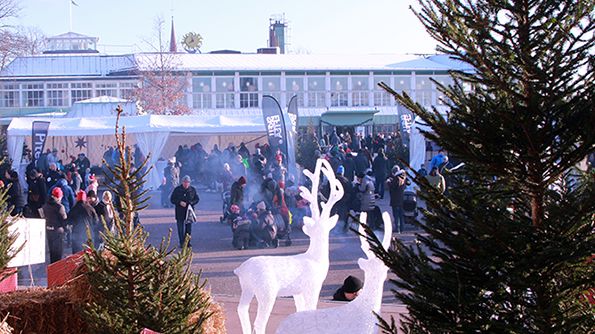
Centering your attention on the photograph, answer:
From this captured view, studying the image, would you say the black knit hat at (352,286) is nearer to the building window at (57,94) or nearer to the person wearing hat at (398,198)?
the person wearing hat at (398,198)

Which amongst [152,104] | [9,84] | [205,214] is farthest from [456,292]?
[9,84]

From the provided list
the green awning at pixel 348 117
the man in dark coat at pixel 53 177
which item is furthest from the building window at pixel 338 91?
the man in dark coat at pixel 53 177

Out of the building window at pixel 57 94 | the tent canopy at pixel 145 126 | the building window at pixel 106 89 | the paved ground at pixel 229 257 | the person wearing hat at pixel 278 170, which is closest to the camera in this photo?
the paved ground at pixel 229 257

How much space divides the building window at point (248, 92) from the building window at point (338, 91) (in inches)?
188

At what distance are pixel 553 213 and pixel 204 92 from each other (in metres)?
51.4

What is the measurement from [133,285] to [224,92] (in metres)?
48.5

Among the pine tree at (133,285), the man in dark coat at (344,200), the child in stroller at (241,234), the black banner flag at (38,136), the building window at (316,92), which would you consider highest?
the building window at (316,92)

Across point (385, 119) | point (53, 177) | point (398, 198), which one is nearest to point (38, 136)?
point (53, 177)

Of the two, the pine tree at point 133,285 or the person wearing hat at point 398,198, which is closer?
the pine tree at point 133,285

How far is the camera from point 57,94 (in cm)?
5538

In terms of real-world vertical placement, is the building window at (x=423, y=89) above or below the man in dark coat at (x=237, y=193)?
above

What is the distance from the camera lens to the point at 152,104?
169 feet

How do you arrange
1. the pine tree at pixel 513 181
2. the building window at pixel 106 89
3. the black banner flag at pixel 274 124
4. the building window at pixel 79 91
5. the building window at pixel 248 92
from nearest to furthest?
the pine tree at pixel 513 181 → the black banner flag at pixel 274 124 → the building window at pixel 248 92 → the building window at pixel 106 89 → the building window at pixel 79 91

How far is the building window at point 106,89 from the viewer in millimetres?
55500
